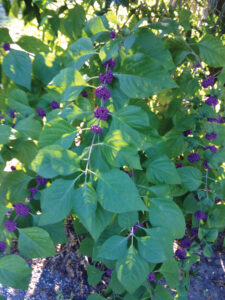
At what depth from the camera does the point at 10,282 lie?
914 mm

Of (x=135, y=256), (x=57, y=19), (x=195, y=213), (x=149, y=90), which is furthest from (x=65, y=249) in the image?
(x=149, y=90)

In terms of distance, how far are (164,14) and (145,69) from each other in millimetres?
961

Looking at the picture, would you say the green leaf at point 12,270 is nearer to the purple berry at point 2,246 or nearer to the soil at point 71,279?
the purple berry at point 2,246

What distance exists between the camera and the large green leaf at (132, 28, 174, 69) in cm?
89

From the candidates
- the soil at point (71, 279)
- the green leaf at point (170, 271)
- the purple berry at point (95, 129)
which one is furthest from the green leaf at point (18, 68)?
the soil at point (71, 279)

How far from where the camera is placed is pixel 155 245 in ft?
2.81

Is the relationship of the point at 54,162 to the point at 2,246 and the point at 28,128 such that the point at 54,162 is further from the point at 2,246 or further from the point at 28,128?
→ the point at 2,246

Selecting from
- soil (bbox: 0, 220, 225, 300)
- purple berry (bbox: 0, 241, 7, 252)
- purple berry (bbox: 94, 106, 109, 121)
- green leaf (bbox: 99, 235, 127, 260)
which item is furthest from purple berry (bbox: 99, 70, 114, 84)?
soil (bbox: 0, 220, 225, 300)

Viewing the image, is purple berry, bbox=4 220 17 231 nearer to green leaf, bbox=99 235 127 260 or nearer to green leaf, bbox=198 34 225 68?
green leaf, bbox=99 235 127 260

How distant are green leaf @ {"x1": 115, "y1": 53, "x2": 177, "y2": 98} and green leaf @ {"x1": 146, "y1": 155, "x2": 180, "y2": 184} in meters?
0.29

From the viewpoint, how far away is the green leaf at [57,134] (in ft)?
2.40

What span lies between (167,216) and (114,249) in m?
0.20

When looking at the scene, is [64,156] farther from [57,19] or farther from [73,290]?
[73,290]

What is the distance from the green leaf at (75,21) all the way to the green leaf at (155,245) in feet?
2.86
